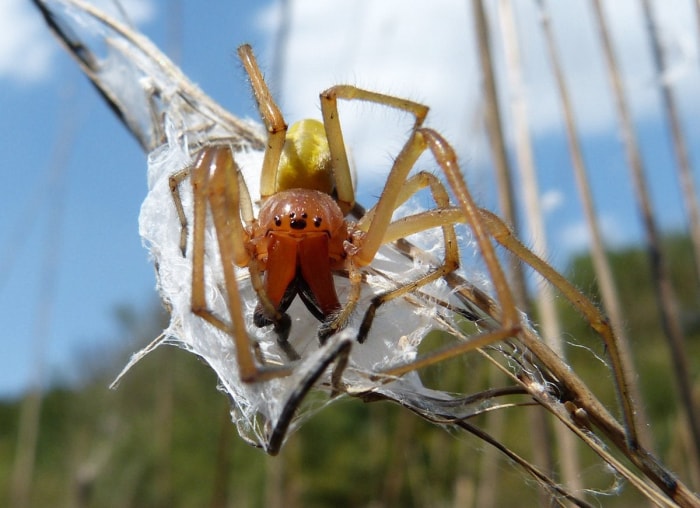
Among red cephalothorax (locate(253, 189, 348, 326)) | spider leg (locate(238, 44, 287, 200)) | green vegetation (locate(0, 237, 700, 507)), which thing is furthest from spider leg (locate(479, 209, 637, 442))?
green vegetation (locate(0, 237, 700, 507))

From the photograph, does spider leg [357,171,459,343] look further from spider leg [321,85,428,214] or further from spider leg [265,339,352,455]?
spider leg [265,339,352,455]

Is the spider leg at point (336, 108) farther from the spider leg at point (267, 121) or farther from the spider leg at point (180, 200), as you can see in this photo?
the spider leg at point (180, 200)

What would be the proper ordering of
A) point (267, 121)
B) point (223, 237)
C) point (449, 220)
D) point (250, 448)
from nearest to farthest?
point (223, 237) → point (449, 220) → point (267, 121) → point (250, 448)

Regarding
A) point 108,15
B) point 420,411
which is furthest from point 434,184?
point 108,15

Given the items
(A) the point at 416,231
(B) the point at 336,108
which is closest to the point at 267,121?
(B) the point at 336,108

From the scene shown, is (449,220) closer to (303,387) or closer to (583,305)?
(583,305)

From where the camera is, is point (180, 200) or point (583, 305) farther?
point (180, 200)
